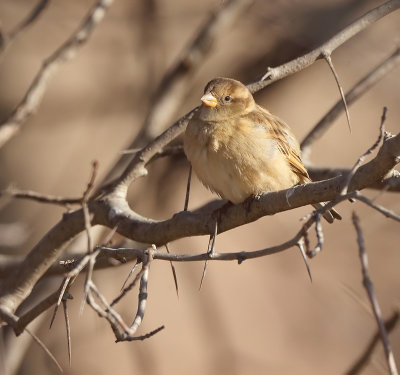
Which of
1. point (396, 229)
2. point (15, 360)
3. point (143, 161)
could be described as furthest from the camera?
point (396, 229)

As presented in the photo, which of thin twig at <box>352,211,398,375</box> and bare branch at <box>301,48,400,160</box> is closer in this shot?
thin twig at <box>352,211,398,375</box>

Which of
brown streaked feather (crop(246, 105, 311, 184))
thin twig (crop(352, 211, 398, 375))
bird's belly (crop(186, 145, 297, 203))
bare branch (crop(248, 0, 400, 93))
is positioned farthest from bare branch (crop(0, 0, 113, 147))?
thin twig (crop(352, 211, 398, 375))

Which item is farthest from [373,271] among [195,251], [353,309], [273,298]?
[195,251]

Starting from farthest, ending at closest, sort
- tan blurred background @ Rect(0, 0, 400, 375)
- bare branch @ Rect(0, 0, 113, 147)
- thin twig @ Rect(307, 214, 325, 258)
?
tan blurred background @ Rect(0, 0, 400, 375)
bare branch @ Rect(0, 0, 113, 147)
thin twig @ Rect(307, 214, 325, 258)

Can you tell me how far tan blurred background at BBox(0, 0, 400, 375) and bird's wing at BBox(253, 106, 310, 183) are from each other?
105 inches

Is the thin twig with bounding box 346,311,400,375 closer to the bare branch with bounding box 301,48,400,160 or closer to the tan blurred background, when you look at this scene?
the bare branch with bounding box 301,48,400,160

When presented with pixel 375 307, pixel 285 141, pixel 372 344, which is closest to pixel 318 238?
pixel 375 307

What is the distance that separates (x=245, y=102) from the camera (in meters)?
4.38

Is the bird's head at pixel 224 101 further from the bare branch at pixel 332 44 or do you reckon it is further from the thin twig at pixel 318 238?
the thin twig at pixel 318 238

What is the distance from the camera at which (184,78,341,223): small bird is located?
399 centimetres

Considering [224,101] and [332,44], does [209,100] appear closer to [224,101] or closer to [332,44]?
[224,101]

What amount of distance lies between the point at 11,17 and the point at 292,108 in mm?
2801

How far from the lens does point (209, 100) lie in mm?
4301

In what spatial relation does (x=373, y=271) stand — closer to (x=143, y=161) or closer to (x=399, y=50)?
(x=399, y=50)
